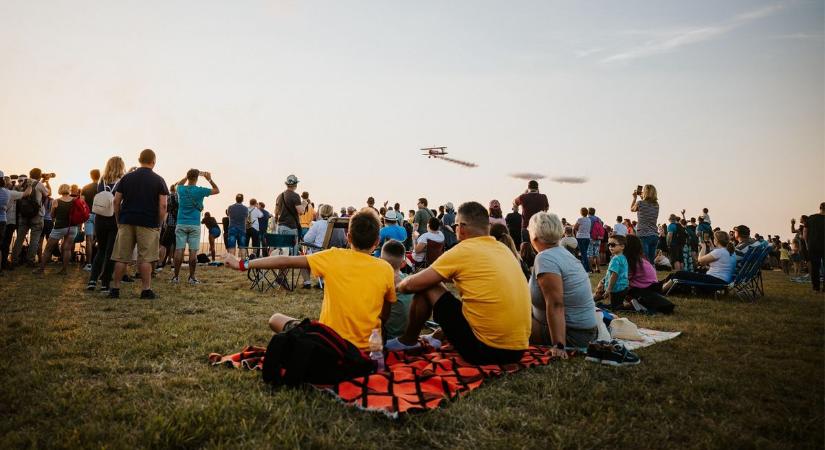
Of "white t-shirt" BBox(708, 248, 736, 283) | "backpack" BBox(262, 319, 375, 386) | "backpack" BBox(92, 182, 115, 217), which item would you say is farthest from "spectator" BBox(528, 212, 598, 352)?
"backpack" BBox(92, 182, 115, 217)

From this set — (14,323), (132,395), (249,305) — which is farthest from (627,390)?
(14,323)

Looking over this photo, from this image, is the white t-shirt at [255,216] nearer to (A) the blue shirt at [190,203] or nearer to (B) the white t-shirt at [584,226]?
(A) the blue shirt at [190,203]

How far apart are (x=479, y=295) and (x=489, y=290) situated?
3.5 inches

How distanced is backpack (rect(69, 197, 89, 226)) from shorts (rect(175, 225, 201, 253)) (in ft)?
9.16

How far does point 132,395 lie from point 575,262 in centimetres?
372

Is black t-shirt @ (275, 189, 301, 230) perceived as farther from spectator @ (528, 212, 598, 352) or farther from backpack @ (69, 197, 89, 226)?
spectator @ (528, 212, 598, 352)

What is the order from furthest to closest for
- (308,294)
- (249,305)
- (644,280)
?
(308,294), (644,280), (249,305)

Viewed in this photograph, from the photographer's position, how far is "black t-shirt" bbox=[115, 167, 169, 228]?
6.59 metres

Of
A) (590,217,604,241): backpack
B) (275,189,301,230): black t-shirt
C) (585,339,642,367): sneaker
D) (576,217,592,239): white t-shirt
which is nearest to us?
(585,339,642,367): sneaker

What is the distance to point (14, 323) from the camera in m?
4.66

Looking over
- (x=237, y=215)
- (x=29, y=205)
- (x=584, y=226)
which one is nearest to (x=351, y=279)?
(x=237, y=215)

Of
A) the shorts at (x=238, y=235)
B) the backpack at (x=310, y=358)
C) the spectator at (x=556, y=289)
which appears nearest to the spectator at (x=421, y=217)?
the shorts at (x=238, y=235)

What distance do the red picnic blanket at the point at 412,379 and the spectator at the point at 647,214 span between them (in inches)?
282

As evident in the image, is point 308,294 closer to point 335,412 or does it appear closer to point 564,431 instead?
point 335,412
